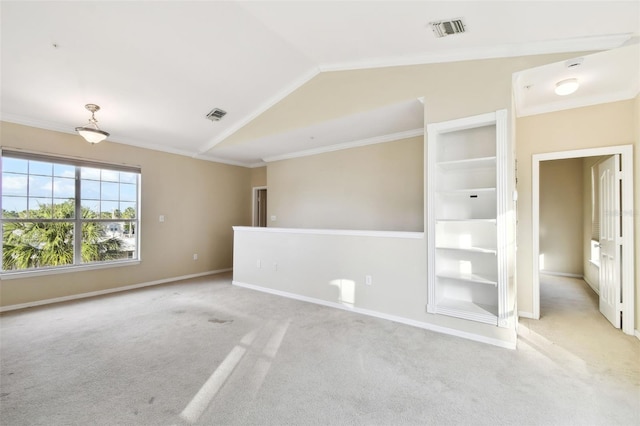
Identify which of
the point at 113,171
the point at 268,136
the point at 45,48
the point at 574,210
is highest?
the point at 45,48

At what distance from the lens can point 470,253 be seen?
3.18 m

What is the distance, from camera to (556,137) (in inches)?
135

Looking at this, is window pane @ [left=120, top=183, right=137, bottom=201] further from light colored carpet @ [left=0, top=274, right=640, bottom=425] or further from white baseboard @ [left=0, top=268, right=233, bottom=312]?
light colored carpet @ [left=0, top=274, right=640, bottom=425]

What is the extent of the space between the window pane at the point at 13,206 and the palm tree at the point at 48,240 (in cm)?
5

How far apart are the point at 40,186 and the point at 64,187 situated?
27 cm

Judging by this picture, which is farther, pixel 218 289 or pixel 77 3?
pixel 218 289

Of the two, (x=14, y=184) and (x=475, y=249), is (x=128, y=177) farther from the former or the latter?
(x=475, y=249)

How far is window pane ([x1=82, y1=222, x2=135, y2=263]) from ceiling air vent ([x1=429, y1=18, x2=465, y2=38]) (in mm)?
5671

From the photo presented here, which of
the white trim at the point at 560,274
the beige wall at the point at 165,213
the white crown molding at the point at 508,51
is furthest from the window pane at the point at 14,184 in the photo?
the white trim at the point at 560,274

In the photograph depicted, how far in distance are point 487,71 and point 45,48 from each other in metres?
4.54

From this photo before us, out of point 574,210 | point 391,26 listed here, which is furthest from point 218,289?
point 574,210

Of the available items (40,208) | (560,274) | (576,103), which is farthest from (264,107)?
(560,274)

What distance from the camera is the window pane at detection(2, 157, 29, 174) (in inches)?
152

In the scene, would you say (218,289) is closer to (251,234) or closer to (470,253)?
(251,234)
